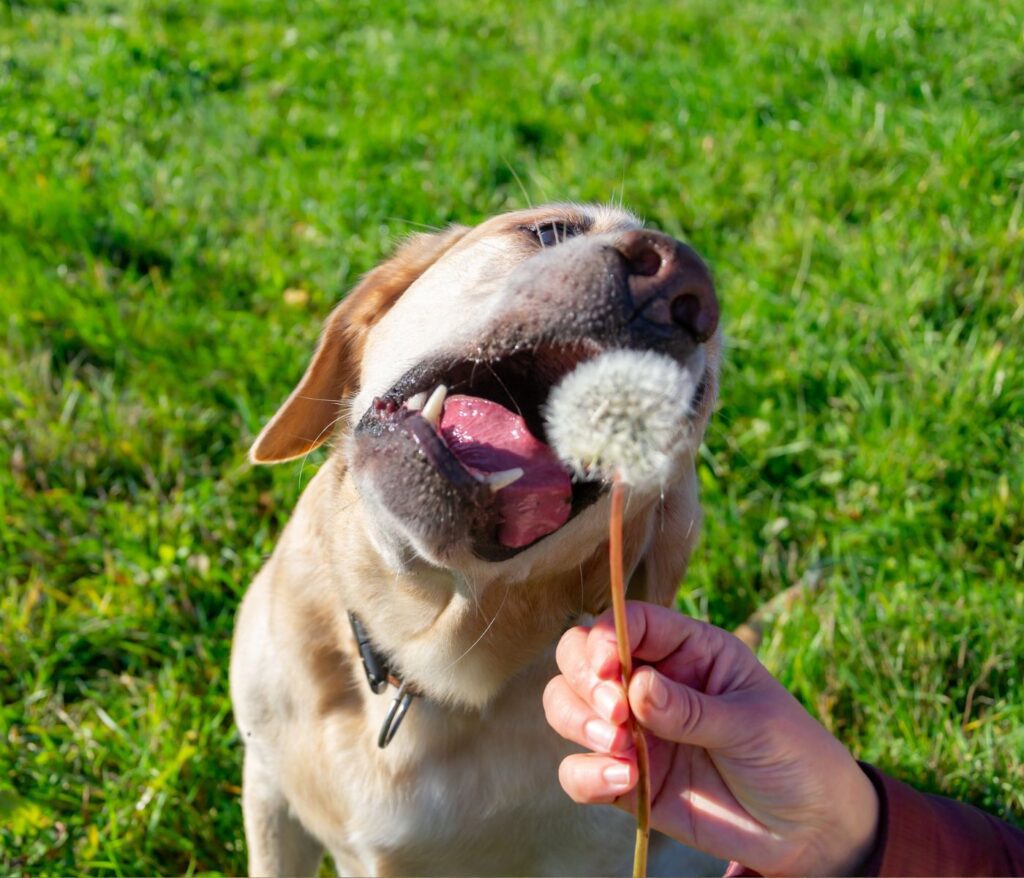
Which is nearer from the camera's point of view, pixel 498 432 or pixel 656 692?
pixel 656 692

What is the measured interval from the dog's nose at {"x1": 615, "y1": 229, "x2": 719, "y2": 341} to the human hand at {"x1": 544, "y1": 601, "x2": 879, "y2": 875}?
0.52 m

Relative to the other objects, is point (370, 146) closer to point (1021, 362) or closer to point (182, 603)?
point (182, 603)

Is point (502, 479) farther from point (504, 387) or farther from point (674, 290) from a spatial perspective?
point (674, 290)

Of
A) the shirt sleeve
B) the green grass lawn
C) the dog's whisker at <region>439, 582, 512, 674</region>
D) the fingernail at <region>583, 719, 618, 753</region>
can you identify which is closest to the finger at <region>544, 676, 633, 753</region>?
the fingernail at <region>583, 719, 618, 753</region>

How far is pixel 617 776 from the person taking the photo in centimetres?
172

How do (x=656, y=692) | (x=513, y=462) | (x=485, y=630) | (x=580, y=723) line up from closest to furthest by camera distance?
(x=656, y=692) < (x=580, y=723) < (x=513, y=462) < (x=485, y=630)

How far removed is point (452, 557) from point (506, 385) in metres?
0.39

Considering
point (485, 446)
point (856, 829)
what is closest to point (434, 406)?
point (485, 446)

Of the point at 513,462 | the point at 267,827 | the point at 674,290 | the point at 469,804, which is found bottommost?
the point at 267,827

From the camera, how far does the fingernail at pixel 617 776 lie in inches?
67.3

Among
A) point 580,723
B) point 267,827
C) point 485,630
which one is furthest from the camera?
point 267,827

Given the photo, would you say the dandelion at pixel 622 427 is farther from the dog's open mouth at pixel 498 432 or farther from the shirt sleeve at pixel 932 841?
the shirt sleeve at pixel 932 841

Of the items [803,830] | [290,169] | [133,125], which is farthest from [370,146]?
[803,830]

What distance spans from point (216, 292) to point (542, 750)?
104 inches
